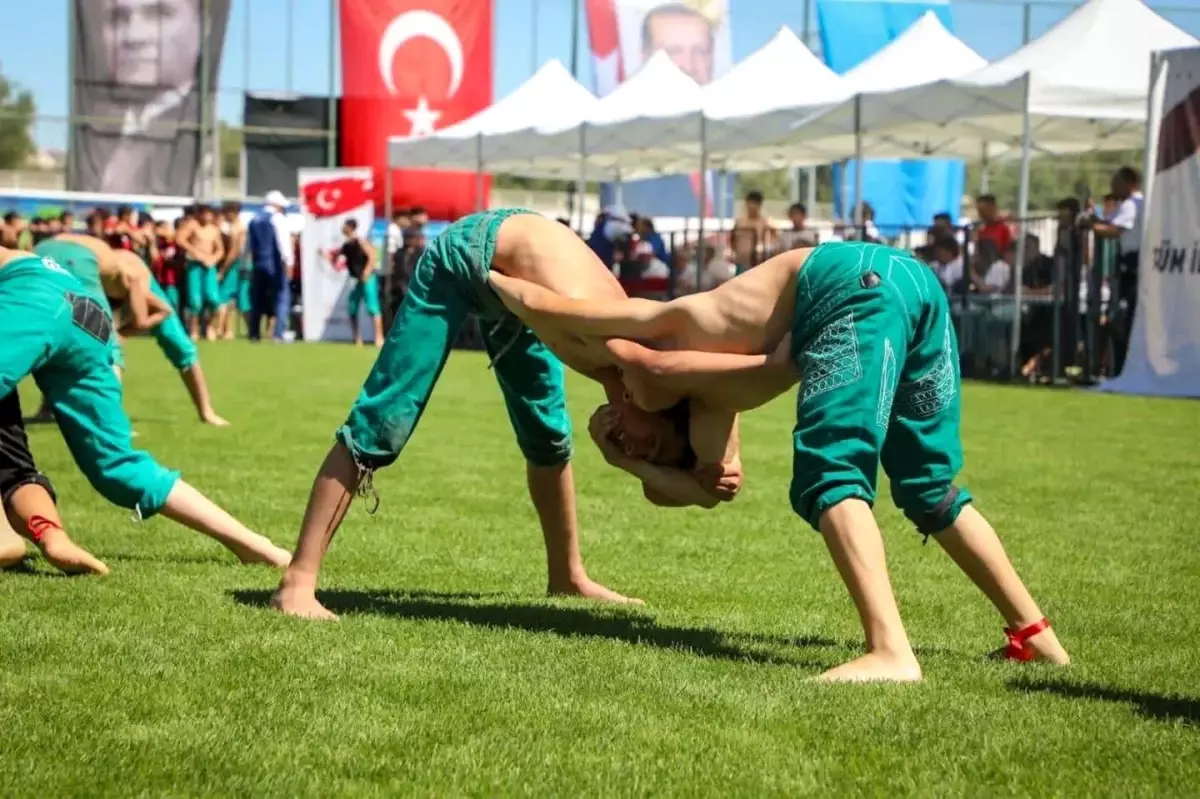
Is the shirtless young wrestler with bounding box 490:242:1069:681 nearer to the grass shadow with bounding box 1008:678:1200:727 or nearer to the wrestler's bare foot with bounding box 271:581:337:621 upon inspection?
the grass shadow with bounding box 1008:678:1200:727

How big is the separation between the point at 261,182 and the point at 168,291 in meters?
11.3

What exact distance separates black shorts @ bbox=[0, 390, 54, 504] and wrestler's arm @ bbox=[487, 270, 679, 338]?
2624mm

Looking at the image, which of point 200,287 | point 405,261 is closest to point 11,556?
point 405,261

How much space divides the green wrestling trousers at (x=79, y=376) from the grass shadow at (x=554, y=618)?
71cm

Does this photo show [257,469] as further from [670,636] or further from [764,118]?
[764,118]

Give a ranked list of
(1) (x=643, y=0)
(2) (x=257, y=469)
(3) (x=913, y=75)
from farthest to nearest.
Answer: (1) (x=643, y=0) < (3) (x=913, y=75) < (2) (x=257, y=469)

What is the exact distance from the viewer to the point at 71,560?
643 cm

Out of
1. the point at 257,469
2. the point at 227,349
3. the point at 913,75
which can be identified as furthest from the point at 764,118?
the point at 257,469

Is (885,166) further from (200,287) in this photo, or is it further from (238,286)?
(200,287)

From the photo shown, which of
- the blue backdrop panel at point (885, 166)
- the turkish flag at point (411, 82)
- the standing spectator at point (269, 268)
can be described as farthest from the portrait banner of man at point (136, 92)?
the blue backdrop panel at point (885, 166)

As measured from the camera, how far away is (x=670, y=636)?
5562mm

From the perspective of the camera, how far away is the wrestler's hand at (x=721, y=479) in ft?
16.9

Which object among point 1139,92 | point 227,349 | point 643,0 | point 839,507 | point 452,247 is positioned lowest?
point 227,349

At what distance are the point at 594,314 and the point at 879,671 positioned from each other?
1324 millimetres
